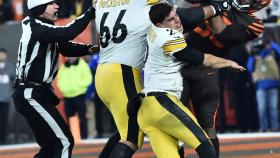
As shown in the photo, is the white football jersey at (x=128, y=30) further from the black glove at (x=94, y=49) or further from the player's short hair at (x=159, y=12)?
the black glove at (x=94, y=49)

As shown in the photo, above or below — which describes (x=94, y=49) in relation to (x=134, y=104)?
above

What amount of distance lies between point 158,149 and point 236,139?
5695 millimetres

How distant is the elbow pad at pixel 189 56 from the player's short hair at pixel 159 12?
0.35 m

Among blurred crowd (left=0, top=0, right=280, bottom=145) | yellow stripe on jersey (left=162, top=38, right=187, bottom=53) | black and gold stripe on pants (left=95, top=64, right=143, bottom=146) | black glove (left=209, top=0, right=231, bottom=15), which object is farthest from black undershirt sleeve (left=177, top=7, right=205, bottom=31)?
blurred crowd (left=0, top=0, right=280, bottom=145)

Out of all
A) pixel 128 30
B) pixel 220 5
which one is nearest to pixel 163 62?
pixel 128 30

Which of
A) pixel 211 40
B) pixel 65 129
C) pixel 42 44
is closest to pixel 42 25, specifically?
pixel 42 44

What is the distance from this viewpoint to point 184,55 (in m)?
8.30

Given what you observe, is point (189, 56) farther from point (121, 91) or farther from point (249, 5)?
point (249, 5)

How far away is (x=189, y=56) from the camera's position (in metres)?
8.32

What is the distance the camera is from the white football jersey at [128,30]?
8922 mm

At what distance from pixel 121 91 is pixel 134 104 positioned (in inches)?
16.2

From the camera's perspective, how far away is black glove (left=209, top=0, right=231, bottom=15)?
28.8 feet

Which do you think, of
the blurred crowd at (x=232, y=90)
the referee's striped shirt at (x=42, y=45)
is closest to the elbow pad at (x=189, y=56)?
the referee's striped shirt at (x=42, y=45)

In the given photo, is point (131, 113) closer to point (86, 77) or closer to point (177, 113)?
point (177, 113)
